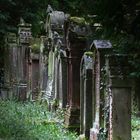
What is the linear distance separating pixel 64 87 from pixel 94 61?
332 cm

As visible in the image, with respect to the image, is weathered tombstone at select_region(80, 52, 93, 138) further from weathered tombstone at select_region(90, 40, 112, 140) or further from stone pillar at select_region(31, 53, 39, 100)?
stone pillar at select_region(31, 53, 39, 100)

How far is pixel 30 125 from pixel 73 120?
104 centimetres

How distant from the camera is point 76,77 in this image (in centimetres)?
1168

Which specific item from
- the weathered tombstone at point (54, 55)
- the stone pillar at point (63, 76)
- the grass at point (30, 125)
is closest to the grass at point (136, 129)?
the grass at point (30, 125)

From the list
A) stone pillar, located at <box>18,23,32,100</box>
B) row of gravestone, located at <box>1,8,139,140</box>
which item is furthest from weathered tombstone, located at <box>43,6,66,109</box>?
stone pillar, located at <box>18,23,32,100</box>

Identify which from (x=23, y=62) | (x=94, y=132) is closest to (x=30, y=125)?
(x=94, y=132)

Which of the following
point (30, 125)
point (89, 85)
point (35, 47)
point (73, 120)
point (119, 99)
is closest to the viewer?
point (119, 99)

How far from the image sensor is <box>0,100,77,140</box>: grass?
30.8 feet

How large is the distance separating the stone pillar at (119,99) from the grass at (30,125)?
1.99 metres

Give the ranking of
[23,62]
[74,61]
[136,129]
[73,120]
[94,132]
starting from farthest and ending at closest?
[23,62] → [74,61] → [73,120] → [136,129] → [94,132]

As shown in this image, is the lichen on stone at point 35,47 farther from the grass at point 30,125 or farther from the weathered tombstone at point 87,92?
the weathered tombstone at point 87,92

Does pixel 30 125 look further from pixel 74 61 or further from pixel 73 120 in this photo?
pixel 74 61

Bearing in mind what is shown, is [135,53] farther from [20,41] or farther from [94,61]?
[20,41]

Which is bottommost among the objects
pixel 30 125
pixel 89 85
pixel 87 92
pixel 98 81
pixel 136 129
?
pixel 136 129
